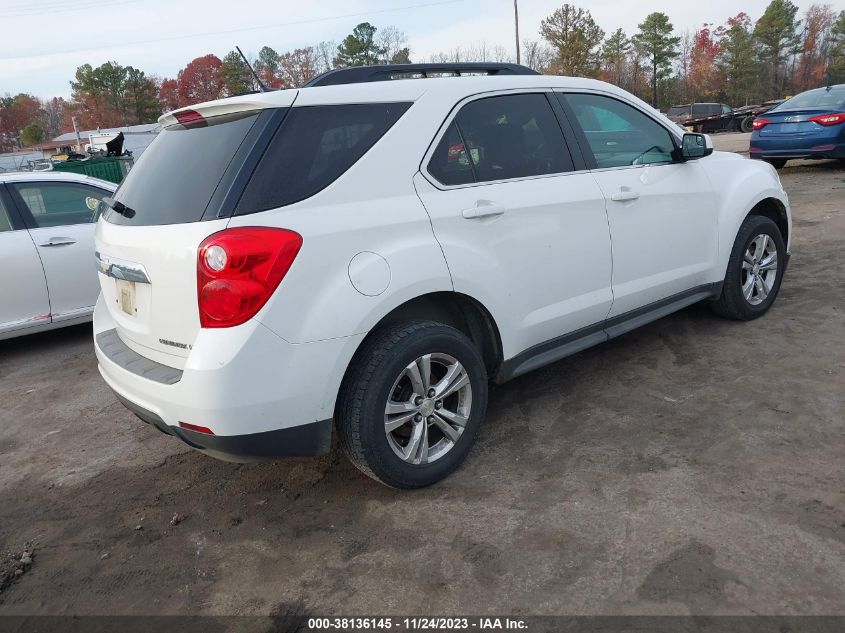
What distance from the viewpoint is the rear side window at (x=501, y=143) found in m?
3.13

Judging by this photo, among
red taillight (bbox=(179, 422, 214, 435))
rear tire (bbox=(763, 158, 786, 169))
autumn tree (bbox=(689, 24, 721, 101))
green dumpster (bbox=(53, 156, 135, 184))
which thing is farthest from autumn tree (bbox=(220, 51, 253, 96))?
red taillight (bbox=(179, 422, 214, 435))

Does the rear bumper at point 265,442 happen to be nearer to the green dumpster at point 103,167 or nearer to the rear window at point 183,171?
the rear window at point 183,171

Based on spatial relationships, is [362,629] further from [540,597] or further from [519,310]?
[519,310]

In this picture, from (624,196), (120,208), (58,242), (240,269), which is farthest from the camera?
(58,242)

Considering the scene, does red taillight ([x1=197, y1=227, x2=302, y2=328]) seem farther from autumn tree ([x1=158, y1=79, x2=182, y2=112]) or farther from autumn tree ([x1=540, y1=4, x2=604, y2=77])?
autumn tree ([x1=158, y1=79, x2=182, y2=112])

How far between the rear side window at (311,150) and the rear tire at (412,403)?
2.31 feet

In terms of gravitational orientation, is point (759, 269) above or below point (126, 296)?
below

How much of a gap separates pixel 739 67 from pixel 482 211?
68.6 m

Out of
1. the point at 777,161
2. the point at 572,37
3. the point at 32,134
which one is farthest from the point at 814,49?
the point at 32,134

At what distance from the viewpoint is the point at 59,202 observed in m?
5.80

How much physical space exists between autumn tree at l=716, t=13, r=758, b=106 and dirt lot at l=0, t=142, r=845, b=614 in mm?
66423

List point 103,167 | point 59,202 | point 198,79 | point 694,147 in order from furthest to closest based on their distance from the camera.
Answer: point 198,79 → point 103,167 → point 59,202 → point 694,147

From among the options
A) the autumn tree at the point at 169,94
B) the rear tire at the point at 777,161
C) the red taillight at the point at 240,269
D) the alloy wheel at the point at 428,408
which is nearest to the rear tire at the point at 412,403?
the alloy wheel at the point at 428,408

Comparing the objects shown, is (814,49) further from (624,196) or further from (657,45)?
(624,196)
